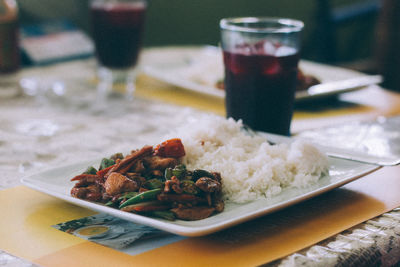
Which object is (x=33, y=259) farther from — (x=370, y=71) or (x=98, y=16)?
(x=370, y=71)

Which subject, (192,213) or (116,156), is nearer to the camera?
(192,213)

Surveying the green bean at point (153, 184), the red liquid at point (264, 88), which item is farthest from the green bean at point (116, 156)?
the red liquid at point (264, 88)

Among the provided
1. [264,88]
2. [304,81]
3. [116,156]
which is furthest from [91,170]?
[304,81]

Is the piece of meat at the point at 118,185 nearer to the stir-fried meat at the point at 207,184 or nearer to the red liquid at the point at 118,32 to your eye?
the stir-fried meat at the point at 207,184

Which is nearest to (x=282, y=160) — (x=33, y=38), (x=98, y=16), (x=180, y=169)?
(x=180, y=169)

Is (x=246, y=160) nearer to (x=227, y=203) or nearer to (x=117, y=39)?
(x=227, y=203)

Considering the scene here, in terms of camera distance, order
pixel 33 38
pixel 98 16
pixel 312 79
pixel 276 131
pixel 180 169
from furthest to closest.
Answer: pixel 33 38, pixel 98 16, pixel 312 79, pixel 276 131, pixel 180 169

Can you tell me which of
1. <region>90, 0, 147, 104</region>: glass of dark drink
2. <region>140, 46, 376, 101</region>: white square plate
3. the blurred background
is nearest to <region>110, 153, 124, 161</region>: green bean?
<region>140, 46, 376, 101</region>: white square plate
